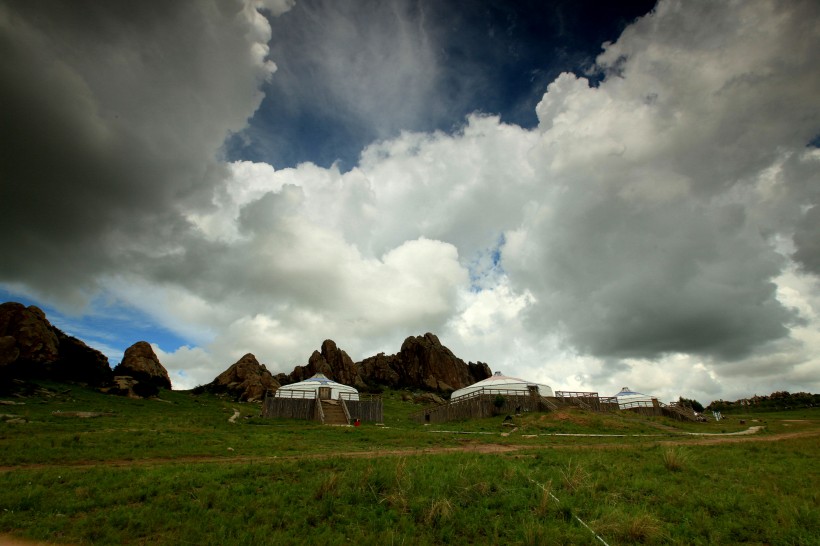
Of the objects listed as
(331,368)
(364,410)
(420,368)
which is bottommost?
(364,410)

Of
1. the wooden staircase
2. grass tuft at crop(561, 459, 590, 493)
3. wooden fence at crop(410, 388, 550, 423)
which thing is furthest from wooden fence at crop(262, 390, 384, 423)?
grass tuft at crop(561, 459, 590, 493)

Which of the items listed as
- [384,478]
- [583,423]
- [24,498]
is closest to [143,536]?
[24,498]

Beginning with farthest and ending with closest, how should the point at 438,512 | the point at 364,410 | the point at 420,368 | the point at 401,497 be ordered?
the point at 420,368
the point at 364,410
the point at 401,497
the point at 438,512

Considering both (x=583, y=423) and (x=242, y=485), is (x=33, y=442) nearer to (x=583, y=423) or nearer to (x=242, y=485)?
(x=242, y=485)

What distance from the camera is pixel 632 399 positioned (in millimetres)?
64250

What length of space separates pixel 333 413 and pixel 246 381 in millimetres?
37393

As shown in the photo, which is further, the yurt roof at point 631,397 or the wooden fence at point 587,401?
the yurt roof at point 631,397

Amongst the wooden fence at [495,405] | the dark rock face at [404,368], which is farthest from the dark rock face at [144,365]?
the wooden fence at [495,405]

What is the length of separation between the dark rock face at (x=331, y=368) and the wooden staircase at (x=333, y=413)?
4851 cm

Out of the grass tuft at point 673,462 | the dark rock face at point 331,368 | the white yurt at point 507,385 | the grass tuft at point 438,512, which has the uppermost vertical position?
the dark rock face at point 331,368

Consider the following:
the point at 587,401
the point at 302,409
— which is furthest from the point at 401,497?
the point at 587,401

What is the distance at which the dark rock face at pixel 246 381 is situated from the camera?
65.8 meters

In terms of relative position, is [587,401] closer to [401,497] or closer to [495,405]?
[495,405]

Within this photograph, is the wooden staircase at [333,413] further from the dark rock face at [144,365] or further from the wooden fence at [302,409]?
the dark rock face at [144,365]
